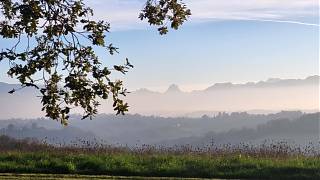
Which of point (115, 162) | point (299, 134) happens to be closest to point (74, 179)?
point (115, 162)

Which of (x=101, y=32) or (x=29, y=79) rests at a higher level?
(x=101, y=32)

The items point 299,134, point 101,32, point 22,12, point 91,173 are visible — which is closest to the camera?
point 22,12

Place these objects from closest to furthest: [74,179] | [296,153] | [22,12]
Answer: [22,12], [74,179], [296,153]

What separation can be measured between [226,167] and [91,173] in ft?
15.5

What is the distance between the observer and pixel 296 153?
1037 inches

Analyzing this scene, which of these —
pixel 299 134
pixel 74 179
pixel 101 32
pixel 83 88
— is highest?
pixel 299 134

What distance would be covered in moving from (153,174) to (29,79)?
981 centimetres

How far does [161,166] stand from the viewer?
20766mm

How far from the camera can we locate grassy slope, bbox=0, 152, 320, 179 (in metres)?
19.9

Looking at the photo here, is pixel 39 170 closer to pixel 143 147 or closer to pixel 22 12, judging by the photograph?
pixel 143 147

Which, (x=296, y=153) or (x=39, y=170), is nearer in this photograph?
(x=39, y=170)

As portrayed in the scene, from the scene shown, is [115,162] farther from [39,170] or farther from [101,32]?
[101,32]

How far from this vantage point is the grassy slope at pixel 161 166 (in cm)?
1991

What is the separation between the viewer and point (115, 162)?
70.2ft
